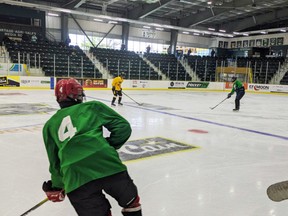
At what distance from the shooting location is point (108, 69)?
64.6 feet

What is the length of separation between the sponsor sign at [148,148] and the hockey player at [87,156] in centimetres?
233

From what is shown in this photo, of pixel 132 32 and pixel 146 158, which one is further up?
pixel 132 32

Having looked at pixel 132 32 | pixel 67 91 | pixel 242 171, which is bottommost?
pixel 242 171

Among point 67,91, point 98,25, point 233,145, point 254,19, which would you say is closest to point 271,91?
point 254,19

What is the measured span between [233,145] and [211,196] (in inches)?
90.9

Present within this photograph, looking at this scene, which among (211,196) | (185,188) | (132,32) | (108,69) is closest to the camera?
(211,196)

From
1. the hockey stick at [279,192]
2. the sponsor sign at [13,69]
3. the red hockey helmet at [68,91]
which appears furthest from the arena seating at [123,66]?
the hockey stick at [279,192]

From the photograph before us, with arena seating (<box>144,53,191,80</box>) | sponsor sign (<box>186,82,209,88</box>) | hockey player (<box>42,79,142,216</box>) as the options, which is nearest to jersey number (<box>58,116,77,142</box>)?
hockey player (<box>42,79,142,216</box>)

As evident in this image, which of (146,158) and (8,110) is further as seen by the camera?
(8,110)

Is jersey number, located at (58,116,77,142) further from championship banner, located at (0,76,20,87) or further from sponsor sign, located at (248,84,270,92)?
sponsor sign, located at (248,84,270,92)

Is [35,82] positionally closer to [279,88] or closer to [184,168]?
[184,168]

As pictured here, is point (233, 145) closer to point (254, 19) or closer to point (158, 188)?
point (158, 188)

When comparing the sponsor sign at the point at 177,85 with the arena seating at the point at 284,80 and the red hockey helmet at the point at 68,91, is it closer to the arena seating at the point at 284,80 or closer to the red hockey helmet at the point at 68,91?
the arena seating at the point at 284,80

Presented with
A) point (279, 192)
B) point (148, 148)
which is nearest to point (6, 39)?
point (148, 148)
